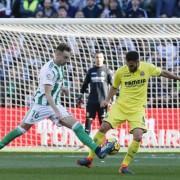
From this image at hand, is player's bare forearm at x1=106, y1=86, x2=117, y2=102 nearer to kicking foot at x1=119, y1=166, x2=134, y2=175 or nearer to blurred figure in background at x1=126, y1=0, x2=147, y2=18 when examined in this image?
kicking foot at x1=119, y1=166, x2=134, y2=175

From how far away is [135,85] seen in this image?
12836mm

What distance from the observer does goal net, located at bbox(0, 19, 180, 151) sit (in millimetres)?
18734

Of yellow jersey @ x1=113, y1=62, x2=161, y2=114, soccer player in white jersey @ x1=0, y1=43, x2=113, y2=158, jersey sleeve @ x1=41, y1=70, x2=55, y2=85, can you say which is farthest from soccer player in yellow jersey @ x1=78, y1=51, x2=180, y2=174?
jersey sleeve @ x1=41, y1=70, x2=55, y2=85

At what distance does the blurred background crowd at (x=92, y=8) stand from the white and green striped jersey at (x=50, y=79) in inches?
350

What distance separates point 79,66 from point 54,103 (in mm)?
6771

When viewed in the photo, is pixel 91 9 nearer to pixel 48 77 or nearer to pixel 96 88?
pixel 96 88

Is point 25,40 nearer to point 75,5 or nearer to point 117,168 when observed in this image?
point 75,5

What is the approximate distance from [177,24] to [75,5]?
5.67 m

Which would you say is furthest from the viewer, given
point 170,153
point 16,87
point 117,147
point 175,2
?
point 175,2

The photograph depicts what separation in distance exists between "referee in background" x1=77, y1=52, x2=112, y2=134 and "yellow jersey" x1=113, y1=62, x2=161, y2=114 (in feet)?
16.5

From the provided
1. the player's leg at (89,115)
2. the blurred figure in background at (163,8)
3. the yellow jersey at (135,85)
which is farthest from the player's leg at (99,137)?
the blurred figure in background at (163,8)

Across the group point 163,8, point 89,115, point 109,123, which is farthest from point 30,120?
point 163,8

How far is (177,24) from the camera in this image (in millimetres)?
17906

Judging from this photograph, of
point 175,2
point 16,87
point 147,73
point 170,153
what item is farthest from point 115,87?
point 175,2
